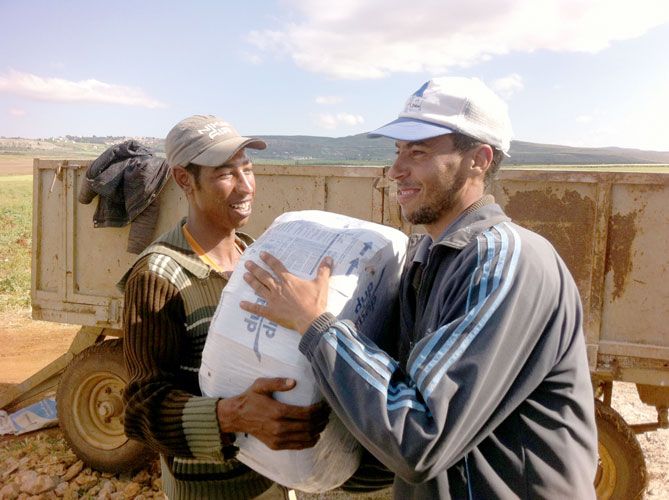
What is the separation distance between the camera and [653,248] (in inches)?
135

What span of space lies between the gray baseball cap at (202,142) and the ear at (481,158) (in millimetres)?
796

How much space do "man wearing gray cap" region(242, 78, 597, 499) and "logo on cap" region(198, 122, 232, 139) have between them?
0.62 metres

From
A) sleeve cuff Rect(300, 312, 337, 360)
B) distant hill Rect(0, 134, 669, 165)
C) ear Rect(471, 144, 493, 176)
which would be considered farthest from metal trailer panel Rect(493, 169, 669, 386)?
distant hill Rect(0, 134, 669, 165)

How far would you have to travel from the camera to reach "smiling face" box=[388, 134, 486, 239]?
160 centimetres

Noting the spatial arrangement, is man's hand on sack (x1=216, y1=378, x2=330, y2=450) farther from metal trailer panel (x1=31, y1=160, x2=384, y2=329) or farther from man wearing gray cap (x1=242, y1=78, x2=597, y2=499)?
metal trailer panel (x1=31, y1=160, x2=384, y2=329)

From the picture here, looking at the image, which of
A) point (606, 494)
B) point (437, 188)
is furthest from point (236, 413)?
point (606, 494)

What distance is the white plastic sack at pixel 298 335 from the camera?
153cm

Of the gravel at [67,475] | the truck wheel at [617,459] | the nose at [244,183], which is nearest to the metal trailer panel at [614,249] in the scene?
the truck wheel at [617,459]

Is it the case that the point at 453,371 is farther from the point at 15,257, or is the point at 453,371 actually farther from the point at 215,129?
the point at 15,257

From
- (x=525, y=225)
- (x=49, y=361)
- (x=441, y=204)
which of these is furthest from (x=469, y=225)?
(x=49, y=361)

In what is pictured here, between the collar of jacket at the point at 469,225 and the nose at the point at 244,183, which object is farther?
the nose at the point at 244,183

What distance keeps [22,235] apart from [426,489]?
17295mm

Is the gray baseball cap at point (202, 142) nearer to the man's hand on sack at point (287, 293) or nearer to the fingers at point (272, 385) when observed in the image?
the man's hand on sack at point (287, 293)

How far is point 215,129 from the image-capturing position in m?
2.07
